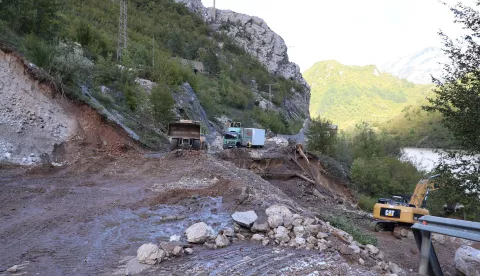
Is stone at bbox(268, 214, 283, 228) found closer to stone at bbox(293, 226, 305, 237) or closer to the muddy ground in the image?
stone at bbox(293, 226, 305, 237)

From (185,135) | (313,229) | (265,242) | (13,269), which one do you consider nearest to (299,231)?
(313,229)

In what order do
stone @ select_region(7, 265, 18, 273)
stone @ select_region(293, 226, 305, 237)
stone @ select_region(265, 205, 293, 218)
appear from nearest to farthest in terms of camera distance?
1. stone @ select_region(7, 265, 18, 273)
2. stone @ select_region(293, 226, 305, 237)
3. stone @ select_region(265, 205, 293, 218)

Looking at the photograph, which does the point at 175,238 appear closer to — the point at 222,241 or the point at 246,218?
the point at 222,241

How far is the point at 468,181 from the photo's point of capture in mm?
10047

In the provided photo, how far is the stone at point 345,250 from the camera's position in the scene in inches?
229

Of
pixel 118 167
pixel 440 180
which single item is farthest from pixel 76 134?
pixel 440 180

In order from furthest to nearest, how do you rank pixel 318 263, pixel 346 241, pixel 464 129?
pixel 464 129, pixel 346 241, pixel 318 263

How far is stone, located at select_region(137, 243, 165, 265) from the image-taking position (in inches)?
208

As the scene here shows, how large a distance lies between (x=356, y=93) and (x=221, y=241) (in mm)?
158912

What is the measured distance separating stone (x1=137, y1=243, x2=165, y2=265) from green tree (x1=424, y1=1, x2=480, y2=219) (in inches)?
331

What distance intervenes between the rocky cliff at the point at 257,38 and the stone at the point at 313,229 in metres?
90.9

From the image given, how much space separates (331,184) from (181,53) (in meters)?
49.6

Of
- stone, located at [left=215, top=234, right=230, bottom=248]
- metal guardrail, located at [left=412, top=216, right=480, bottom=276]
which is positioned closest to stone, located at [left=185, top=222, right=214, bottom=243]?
stone, located at [left=215, top=234, right=230, bottom=248]

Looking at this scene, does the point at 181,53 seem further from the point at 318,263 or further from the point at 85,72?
the point at 318,263
